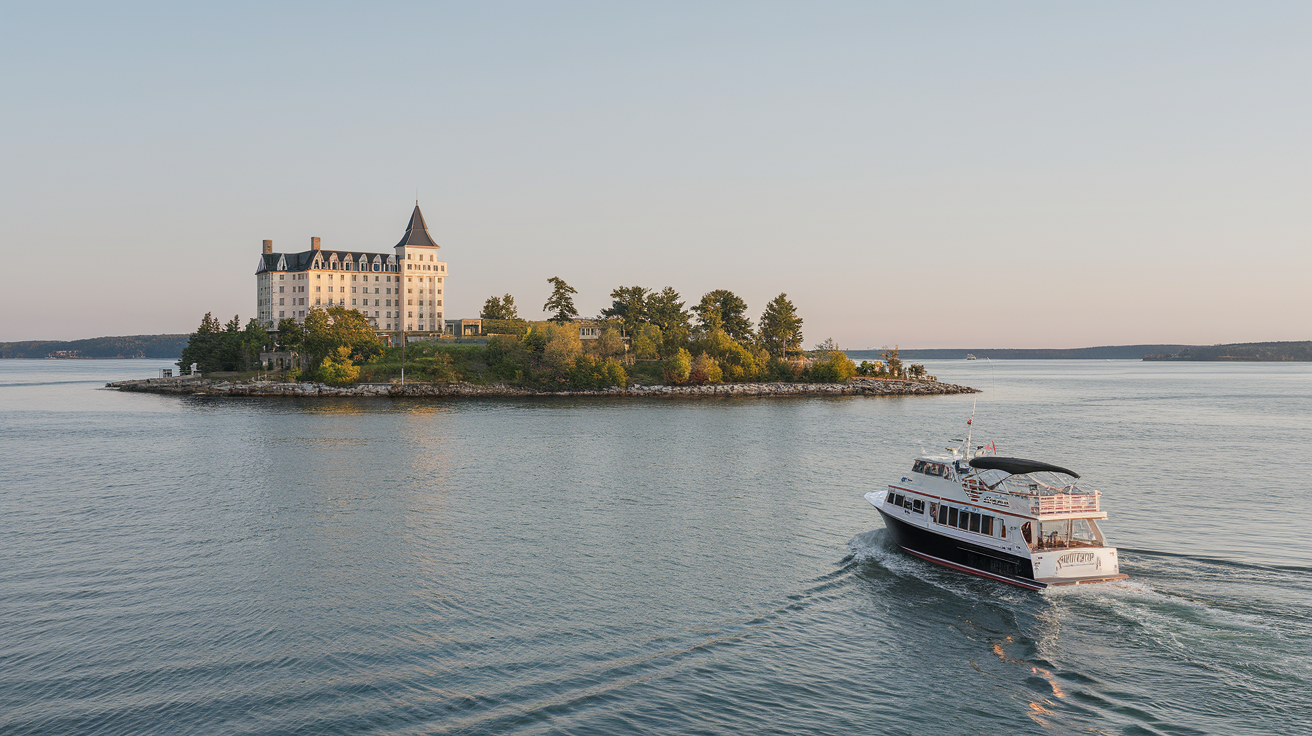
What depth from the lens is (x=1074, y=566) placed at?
96.7ft

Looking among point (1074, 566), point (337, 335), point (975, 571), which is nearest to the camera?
point (1074, 566)

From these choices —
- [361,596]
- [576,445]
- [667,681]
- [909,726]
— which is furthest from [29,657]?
[576,445]

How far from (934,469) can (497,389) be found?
113 metres

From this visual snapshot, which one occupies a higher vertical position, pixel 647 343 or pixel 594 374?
pixel 647 343

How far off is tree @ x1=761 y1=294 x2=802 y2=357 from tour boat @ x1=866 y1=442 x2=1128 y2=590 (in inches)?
5464

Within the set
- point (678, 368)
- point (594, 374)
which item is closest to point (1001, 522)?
point (594, 374)

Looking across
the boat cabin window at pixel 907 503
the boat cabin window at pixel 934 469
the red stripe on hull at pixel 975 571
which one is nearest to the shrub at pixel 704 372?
the boat cabin window at pixel 907 503

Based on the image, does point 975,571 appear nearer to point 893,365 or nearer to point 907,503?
point 907,503

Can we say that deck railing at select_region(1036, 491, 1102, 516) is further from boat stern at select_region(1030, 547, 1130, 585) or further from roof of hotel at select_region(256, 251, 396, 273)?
roof of hotel at select_region(256, 251, 396, 273)

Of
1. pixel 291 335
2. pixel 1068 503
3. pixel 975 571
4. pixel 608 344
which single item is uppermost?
pixel 291 335

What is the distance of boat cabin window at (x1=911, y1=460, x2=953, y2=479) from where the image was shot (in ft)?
114

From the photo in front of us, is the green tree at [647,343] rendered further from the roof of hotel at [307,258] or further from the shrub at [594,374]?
the roof of hotel at [307,258]

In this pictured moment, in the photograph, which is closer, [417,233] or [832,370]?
[832,370]

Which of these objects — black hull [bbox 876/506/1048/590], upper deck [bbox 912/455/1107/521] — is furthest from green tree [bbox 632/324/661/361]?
upper deck [bbox 912/455/1107/521]
